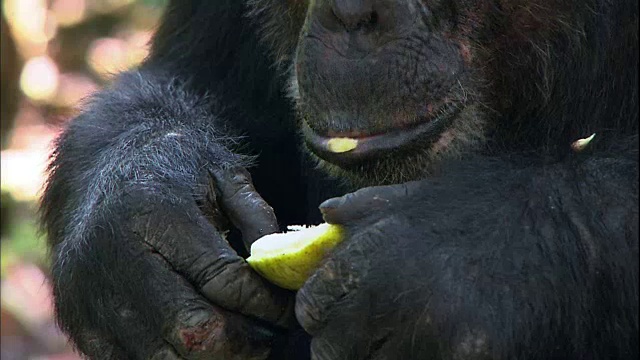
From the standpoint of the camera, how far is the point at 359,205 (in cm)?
273

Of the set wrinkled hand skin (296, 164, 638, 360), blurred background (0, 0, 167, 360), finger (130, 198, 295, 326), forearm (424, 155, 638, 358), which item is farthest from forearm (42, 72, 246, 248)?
forearm (424, 155, 638, 358)

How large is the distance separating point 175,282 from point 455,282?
2.82ft

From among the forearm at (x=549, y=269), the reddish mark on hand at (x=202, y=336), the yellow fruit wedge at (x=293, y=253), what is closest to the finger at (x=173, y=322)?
the reddish mark on hand at (x=202, y=336)

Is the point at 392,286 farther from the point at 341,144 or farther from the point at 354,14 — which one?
the point at 354,14

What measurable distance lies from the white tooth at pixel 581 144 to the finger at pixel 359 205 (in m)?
0.58

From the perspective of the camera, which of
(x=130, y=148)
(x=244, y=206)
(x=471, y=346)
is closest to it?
(x=471, y=346)

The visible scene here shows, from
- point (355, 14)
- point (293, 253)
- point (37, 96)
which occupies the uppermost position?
point (355, 14)

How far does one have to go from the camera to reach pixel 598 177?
279cm

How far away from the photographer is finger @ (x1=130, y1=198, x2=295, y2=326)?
3.01m

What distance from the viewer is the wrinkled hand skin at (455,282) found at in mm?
2582

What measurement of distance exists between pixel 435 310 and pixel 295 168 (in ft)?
5.78

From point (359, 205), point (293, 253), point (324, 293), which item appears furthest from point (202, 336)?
point (359, 205)

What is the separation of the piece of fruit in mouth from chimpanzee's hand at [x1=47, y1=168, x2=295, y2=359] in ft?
0.97

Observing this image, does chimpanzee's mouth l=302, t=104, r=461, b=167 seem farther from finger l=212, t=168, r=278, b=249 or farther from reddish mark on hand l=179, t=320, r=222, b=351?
reddish mark on hand l=179, t=320, r=222, b=351
